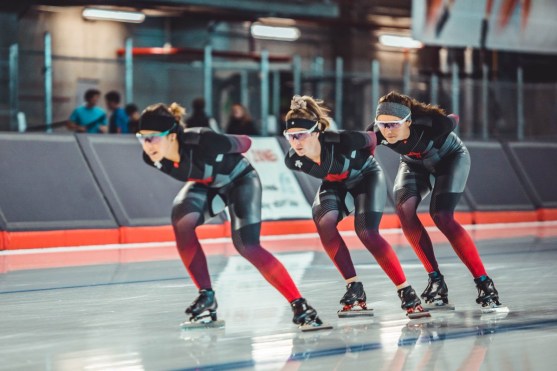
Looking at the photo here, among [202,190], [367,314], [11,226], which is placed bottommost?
[11,226]

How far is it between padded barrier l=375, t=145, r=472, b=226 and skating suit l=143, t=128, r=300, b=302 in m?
10.3

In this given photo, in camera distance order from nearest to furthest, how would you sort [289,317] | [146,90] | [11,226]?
[289,317] < [11,226] < [146,90]

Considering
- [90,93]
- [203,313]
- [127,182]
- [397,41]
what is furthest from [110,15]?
[203,313]

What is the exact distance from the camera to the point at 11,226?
1359cm

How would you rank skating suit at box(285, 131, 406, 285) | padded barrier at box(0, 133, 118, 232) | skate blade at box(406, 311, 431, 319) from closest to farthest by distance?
skate blade at box(406, 311, 431, 319), skating suit at box(285, 131, 406, 285), padded barrier at box(0, 133, 118, 232)

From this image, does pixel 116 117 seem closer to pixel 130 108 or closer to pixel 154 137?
pixel 130 108

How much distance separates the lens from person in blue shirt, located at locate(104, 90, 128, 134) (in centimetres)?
1680

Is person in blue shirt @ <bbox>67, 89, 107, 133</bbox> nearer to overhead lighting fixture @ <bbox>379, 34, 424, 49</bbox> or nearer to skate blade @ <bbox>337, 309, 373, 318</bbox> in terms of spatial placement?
skate blade @ <bbox>337, 309, 373, 318</bbox>

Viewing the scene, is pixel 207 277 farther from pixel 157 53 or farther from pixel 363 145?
pixel 157 53

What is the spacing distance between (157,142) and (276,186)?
363 inches

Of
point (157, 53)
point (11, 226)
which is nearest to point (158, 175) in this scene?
point (11, 226)

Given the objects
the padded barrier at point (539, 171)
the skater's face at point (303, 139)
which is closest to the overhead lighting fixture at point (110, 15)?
the padded barrier at point (539, 171)

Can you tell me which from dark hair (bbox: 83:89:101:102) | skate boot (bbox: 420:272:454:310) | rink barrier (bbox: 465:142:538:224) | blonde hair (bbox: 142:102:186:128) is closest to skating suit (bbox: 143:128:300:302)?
blonde hair (bbox: 142:102:186:128)

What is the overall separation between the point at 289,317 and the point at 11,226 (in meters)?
6.67
